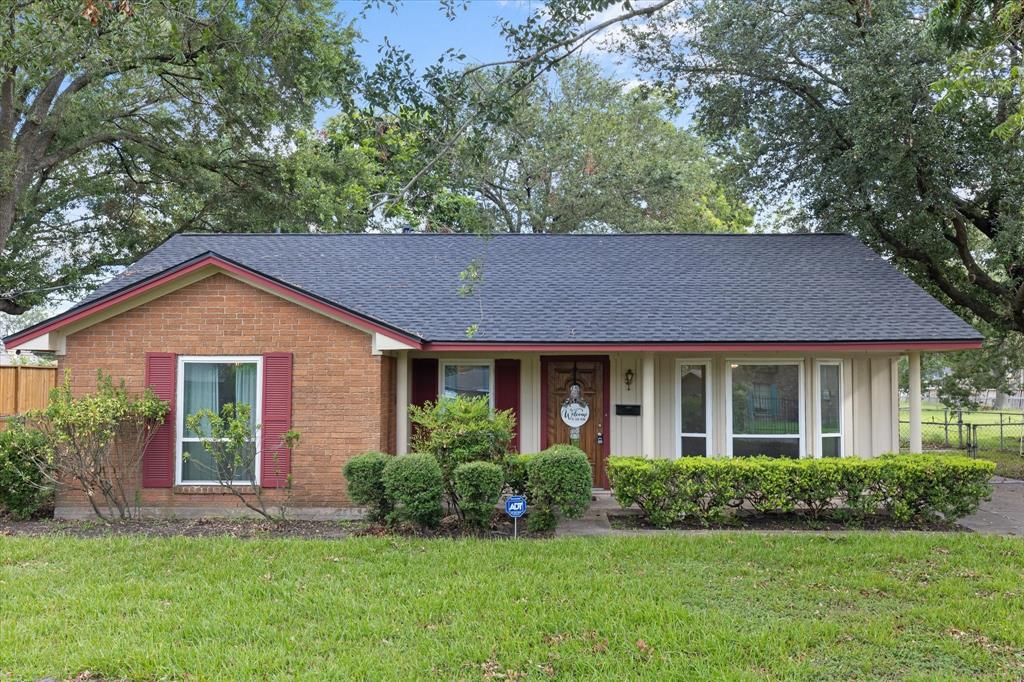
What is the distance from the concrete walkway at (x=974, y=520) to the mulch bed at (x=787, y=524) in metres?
0.27

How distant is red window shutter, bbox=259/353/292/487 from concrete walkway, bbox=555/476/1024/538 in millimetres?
4081

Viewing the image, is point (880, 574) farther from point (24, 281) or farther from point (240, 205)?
point (24, 281)

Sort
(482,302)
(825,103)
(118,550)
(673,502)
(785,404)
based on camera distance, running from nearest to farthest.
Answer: (118,550) < (673,502) < (785,404) < (482,302) < (825,103)

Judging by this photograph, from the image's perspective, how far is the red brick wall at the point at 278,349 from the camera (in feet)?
31.5

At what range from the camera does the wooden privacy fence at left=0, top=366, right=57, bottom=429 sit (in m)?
13.4

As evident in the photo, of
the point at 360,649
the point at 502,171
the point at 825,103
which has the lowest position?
the point at 360,649

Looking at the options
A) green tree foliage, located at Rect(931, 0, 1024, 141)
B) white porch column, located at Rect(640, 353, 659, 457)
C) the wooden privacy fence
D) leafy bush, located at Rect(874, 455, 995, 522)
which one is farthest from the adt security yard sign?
the wooden privacy fence

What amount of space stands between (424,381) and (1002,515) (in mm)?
9135

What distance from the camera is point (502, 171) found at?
2566 cm

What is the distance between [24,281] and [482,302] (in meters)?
17.0

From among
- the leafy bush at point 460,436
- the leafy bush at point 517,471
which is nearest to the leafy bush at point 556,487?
the leafy bush at point 517,471

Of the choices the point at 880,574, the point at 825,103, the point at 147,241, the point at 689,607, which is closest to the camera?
the point at 689,607

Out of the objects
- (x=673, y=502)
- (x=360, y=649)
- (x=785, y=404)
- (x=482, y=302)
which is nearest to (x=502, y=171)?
(x=482, y=302)

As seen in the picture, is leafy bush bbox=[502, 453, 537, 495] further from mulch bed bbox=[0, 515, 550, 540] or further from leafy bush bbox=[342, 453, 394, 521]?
leafy bush bbox=[342, 453, 394, 521]
